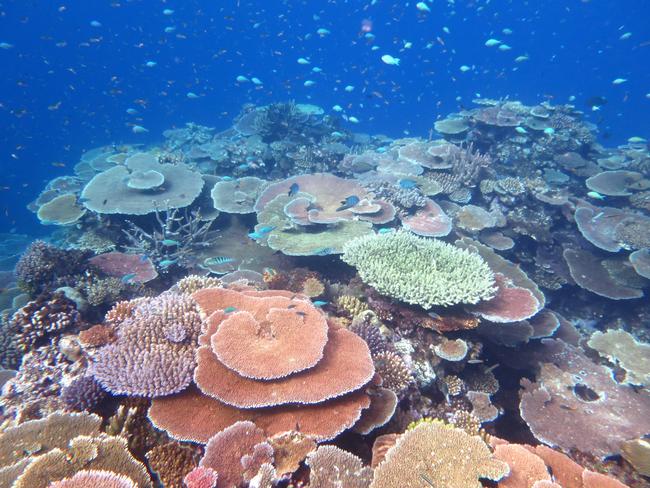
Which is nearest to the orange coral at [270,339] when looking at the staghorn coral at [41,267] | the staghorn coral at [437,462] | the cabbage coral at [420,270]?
the staghorn coral at [437,462]

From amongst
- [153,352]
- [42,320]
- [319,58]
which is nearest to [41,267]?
[42,320]

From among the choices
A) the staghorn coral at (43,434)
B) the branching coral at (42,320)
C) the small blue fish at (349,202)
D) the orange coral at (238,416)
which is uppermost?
the small blue fish at (349,202)

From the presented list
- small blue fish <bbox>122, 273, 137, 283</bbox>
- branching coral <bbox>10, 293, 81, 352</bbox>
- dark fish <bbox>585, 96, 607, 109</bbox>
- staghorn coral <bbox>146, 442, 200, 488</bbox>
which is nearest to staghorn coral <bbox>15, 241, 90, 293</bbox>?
small blue fish <bbox>122, 273, 137, 283</bbox>

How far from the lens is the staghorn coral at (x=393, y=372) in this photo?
378 centimetres

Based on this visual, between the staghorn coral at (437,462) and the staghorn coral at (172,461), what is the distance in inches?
57.4

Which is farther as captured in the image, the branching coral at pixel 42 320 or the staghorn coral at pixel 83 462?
the branching coral at pixel 42 320

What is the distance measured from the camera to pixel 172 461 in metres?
2.78

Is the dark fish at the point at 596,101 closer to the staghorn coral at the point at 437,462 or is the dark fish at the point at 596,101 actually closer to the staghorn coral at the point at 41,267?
the staghorn coral at the point at 437,462

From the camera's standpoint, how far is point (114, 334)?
393 centimetres

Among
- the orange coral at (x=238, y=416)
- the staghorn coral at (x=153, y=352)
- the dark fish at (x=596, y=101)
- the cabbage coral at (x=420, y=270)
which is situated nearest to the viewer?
the orange coral at (x=238, y=416)

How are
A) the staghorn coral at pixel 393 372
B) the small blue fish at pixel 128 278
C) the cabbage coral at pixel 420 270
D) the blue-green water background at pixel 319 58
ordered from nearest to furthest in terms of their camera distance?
the staghorn coral at pixel 393 372 → the cabbage coral at pixel 420 270 → the small blue fish at pixel 128 278 → the blue-green water background at pixel 319 58

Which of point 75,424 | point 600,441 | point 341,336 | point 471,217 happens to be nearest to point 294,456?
point 341,336

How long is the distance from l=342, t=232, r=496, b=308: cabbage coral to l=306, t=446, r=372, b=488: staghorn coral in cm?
233

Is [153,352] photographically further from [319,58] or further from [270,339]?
[319,58]
